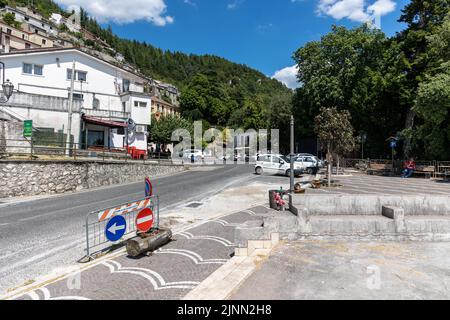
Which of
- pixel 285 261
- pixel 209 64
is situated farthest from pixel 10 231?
pixel 209 64

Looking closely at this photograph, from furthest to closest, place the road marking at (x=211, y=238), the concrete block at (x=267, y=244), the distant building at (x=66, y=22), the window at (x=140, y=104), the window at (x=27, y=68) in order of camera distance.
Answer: the distant building at (x=66, y=22) < the window at (x=140, y=104) < the window at (x=27, y=68) < the road marking at (x=211, y=238) < the concrete block at (x=267, y=244)

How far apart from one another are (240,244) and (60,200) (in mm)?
13240

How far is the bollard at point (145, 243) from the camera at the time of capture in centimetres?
736

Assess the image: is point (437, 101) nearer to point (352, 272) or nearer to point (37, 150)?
point (352, 272)

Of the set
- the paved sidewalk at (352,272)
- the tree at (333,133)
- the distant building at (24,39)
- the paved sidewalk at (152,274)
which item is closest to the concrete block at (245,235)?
the paved sidewalk at (352,272)

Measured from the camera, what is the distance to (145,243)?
24.8 ft

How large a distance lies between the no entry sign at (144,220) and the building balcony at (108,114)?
27925 millimetres

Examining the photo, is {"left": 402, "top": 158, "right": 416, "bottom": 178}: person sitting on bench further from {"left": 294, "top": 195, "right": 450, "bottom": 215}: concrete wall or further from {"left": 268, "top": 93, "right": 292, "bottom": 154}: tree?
{"left": 268, "top": 93, "right": 292, "bottom": 154}: tree

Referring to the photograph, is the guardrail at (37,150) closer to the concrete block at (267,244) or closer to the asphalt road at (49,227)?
the asphalt road at (49,227)

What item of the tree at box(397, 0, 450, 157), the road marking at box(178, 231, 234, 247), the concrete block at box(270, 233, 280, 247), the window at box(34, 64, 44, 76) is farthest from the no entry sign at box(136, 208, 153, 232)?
the window at box(34, 64, 44, 76)

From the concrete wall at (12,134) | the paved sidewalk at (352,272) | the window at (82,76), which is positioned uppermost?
the window at (82,76)

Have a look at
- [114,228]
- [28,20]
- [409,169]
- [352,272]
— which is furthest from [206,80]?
[352,272]
